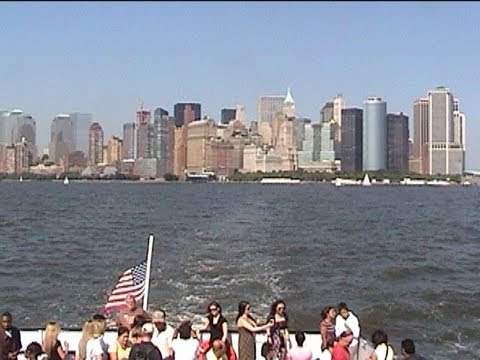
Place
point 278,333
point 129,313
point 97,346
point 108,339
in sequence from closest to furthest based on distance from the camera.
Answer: point 97,346 < point 278,333 < point 129,313 < point 108,339

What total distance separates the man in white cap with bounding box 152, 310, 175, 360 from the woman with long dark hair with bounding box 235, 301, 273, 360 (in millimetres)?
1057

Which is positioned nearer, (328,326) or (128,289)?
(328,326)

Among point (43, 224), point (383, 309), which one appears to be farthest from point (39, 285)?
point (43, 224)

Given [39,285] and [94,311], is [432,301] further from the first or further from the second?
[39,285]

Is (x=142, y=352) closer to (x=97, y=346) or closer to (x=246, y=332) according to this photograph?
(x=97, y=346)

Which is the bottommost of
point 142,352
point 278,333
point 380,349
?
point 380,349

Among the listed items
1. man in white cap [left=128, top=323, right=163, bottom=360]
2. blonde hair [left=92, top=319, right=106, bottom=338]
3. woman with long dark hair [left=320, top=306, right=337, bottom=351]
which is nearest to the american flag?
blonde hair [left=92, top=319, right=106, bottom=338]

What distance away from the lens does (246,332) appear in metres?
12.5

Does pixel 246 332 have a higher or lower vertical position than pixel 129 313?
lower

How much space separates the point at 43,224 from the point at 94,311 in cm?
3983

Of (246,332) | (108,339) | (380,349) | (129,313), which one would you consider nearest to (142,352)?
(246,332)

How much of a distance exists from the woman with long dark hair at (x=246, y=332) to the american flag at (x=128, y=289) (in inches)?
107

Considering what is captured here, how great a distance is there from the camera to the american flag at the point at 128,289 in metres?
14.5

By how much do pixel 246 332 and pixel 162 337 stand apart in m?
1.27
